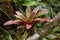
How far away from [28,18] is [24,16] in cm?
4

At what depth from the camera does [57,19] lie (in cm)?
78

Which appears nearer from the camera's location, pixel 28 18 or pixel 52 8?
pixel 28 18

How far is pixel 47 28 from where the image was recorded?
0.79 meters

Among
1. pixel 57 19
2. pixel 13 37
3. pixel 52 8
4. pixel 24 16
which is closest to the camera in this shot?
pixel 57 19

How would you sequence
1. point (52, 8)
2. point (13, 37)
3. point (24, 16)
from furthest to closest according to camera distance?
point (52, 8), point (13, 37), point (24, 16)

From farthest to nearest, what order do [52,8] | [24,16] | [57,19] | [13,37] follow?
[52,8], [13,37], [24,16], [57,19]

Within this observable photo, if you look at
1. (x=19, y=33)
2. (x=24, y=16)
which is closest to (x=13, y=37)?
(x=19, y=33)

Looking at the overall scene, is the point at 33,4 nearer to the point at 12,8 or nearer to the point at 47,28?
the point at 12,8

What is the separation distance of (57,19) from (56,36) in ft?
0.78

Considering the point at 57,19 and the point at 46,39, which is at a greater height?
the point at 57,19

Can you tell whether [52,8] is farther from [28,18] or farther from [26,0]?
[28,18]

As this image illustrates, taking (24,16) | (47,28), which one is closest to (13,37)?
(24,16)

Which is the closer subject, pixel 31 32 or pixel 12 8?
pixel 31 32

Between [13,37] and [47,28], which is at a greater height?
[47,28]
